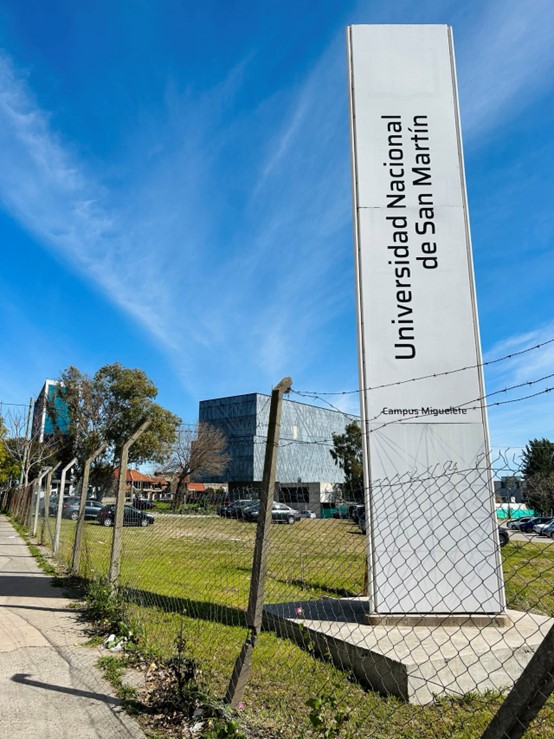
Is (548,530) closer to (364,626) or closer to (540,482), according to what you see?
(540,482)

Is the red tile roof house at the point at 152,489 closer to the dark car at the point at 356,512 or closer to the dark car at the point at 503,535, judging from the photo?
the dark car at the point at 356,512

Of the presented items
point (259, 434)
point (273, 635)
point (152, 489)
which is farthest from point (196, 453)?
point (273, 635)

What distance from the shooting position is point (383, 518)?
17.7ft

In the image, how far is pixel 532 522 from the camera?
9.56 feet

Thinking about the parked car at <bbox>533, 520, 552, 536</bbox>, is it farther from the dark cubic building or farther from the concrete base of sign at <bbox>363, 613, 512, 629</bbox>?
the dark cubic building

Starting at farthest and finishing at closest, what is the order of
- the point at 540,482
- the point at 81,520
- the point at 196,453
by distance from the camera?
1. the point at 196,453
2. the point at 81,520
3. the point at 540,482

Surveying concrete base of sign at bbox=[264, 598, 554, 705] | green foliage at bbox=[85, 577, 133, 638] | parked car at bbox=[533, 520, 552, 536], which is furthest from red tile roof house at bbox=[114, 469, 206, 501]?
parked car at bbox=[533, 520, 552, 536]

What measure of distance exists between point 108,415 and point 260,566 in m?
39.9

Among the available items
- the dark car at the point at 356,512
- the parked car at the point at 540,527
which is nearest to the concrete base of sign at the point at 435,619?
the dark car at the point at 356,512

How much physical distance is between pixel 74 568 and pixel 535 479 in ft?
28.9

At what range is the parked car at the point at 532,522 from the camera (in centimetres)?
270

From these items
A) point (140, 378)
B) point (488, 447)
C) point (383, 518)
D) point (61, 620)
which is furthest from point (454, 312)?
point (140, 378)

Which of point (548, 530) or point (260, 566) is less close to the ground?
point (548, 530)

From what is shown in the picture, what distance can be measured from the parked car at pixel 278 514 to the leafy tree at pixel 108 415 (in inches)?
1387
